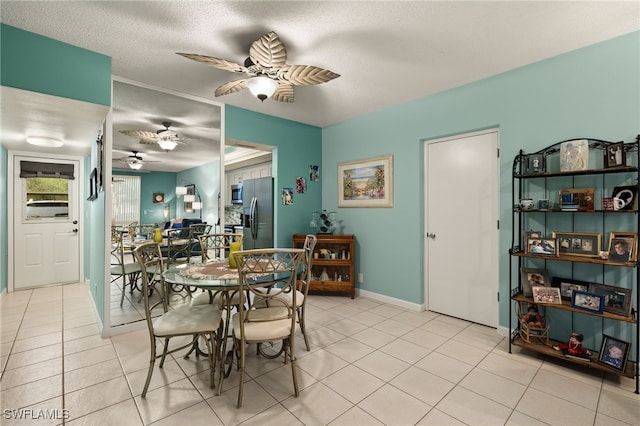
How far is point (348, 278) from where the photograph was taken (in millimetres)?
4320

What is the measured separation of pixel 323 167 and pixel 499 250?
285 cm

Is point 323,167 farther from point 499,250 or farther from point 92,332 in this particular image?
point 92,332

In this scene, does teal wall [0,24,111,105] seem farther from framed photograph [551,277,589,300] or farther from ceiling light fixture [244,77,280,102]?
framed photograph [551,277,589,300]

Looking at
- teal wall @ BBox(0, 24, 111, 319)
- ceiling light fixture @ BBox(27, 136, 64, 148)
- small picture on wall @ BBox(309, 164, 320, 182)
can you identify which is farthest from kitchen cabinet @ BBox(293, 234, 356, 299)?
ceiling light fixture @ BBox(27, 136, 64, 148)

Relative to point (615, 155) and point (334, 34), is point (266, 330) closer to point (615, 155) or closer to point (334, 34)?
point (334, 34)

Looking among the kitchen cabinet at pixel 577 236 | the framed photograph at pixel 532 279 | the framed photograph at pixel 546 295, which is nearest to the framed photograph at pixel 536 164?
the kitchen cabinet at pixel 577 236

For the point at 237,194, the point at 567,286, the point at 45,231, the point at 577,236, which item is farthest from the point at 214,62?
the point at 45,231

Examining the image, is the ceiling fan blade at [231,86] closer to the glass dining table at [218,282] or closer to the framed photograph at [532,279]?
the glass dining table at [218,282]

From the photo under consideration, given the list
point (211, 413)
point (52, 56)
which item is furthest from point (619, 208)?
point (52, 56)

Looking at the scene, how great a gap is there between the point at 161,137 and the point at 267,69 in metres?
1.74

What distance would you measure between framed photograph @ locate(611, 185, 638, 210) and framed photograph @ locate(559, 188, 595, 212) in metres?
0.14

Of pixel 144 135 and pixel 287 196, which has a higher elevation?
pixel 144 135

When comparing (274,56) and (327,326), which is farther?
(327,326)

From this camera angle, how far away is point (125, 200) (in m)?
3.12
